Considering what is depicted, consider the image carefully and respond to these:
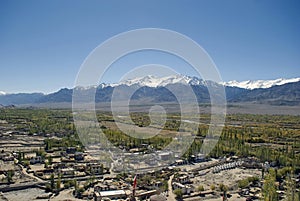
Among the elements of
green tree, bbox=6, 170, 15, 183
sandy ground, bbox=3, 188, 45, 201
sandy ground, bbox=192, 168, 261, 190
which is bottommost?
sandy ground, bbox=3, 188, 45, 201

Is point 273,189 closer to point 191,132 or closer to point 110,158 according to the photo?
point 110,158

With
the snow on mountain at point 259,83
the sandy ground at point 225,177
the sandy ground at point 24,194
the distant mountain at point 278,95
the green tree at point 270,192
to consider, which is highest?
the snow on mountain at point 259,83

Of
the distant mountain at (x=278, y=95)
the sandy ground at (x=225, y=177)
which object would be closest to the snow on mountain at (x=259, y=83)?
the distant mountain at (x=278, y=95)

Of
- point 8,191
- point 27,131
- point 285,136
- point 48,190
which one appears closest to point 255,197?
point 48,190

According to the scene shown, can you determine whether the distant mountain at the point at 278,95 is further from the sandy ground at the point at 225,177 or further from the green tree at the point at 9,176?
the green tree at the point at 9,176

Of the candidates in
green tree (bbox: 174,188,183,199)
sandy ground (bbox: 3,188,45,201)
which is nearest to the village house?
sandy ground (bbox: 3,188,45,201)

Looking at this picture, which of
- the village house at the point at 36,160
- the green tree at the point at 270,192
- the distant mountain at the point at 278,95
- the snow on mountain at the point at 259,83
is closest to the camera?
the green tree at the point at 270,192

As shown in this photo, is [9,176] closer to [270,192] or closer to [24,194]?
[24,194]

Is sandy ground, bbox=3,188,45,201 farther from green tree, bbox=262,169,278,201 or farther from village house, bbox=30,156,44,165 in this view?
green tree, bbox=262,169,278,201

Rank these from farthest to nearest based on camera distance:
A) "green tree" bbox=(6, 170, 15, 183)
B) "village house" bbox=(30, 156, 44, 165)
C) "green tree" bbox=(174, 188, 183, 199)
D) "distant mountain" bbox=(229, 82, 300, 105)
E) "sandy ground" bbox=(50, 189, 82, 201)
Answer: "distant mountain" bbox=(229, 82, 300, 105)
"village house" bbox=(30, 156, 44, 165)
"green tree" bbox=(6, 170, 15, 183)
"green tree" bbox=(174, 188, 183, 199)
"sandy ground" bbox=(50, 189, 82, 201)

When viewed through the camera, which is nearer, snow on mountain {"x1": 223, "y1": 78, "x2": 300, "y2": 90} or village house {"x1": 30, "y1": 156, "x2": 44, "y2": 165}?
village house {"x1": 30, "y1": 156, "x2": 44, "y2": 165}

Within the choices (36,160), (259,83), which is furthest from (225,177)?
(259,83)
